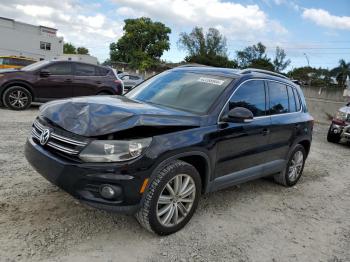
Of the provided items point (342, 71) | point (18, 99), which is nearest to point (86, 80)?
point (18, 99)

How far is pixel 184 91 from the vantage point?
4.57m

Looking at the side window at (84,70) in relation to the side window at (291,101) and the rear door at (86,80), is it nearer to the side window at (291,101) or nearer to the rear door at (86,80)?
the rear door at (86,80)

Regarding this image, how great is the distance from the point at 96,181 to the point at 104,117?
61 centimetres

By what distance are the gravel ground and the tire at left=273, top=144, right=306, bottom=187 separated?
7.9 inches

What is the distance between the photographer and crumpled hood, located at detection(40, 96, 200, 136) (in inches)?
132

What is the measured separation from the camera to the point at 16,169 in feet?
17.2

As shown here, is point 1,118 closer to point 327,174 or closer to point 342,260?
point 327,174

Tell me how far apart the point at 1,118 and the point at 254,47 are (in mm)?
109028

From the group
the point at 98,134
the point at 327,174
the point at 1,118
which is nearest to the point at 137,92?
the point at 98,134

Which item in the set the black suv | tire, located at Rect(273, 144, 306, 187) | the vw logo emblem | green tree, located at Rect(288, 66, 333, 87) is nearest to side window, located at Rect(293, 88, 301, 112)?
tire, located at Rect(273, 144, 306, 187)

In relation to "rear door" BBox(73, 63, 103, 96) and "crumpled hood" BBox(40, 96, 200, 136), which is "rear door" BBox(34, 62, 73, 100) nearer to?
"rear door" BBox(73, 63, 103, 96)

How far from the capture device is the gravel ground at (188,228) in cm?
339

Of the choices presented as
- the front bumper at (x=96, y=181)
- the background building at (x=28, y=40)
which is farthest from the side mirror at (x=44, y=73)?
the background building at (x=28, y=40)

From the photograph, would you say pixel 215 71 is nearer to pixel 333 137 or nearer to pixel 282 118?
pixel 282 118
